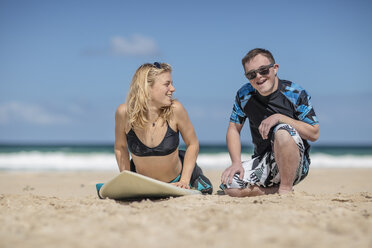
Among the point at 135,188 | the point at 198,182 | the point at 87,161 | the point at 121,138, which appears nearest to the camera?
the point at 135,188

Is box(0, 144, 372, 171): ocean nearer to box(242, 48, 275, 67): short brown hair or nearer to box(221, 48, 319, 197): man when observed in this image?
box(221, 48, 319, 197): man

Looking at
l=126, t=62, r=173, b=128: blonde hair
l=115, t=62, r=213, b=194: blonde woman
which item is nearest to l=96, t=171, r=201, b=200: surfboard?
l=115, t=62, r=213, b=194: blonde woman

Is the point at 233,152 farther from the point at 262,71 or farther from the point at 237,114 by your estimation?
the point at 262,71

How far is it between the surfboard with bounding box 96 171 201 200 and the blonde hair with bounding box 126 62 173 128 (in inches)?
28.2

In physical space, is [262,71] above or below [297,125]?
above

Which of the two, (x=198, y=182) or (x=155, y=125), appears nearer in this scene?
(x=155, y=125)

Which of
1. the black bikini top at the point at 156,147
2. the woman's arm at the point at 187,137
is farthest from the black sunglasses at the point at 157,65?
the black bikini top at the point at 156,147

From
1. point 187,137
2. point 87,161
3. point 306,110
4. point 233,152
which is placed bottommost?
point 87,161

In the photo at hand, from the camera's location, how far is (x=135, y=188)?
128 inches

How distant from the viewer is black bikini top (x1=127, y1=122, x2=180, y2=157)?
371 centimetres

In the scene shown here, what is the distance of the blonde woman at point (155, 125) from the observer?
370 centimetres

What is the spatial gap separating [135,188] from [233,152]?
1.18 metres

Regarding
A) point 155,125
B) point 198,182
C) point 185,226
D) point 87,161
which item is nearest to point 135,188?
point 155,125

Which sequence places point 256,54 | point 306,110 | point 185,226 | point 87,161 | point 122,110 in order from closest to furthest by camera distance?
point 185,226 → point 306,110 → point 256,54 → point 122,110 → point 87,161
